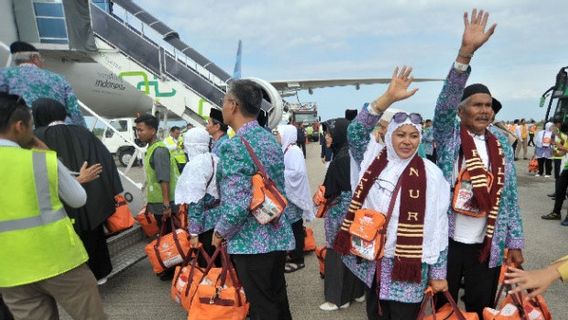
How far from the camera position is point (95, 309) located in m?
2.20

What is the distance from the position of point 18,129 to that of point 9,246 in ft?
2.04

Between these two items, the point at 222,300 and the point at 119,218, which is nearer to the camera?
the point at 222,300

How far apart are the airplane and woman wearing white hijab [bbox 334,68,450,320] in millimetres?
4102

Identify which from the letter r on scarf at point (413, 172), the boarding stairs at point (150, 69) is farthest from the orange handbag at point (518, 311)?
the boarding stairs at point (150, 69)

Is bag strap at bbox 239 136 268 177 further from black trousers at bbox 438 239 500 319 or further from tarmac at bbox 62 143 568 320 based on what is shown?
tarmac at bbox 62 143 568 320

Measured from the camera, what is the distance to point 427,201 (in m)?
1.91

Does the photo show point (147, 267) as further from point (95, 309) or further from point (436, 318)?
point (436, 318)

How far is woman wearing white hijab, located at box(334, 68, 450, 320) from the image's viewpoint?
1.89 m

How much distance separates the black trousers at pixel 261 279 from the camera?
221 centimetres

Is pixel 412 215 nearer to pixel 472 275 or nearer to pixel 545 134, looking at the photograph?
pixel 472 275

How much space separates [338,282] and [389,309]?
4.70 feet

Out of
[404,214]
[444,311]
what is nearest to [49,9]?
[404,214]

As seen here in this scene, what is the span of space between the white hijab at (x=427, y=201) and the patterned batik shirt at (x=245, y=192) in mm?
575

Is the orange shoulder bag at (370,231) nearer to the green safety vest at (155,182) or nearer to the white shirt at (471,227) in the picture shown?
the white shirt at (471,227)
